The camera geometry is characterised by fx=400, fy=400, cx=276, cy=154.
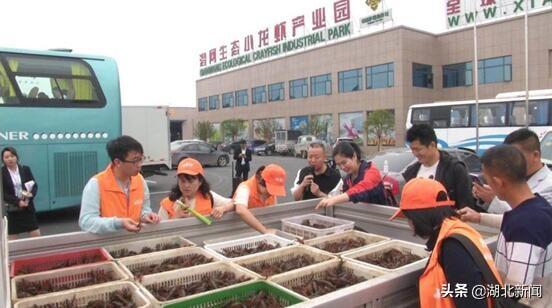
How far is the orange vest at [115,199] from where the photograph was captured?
9.48 feet

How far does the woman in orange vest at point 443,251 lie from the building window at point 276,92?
1666 inches

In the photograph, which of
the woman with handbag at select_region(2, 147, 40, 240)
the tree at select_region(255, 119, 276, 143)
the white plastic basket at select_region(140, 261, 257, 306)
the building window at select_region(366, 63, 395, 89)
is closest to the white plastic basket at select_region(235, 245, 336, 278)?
the white plastic basket at select_region(140, 261, 257, 306)

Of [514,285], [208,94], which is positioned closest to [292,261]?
[514,285]

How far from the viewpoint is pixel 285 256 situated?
2480 millimetres

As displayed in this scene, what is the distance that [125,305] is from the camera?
1.82 metres

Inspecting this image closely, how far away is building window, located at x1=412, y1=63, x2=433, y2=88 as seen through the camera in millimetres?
33281

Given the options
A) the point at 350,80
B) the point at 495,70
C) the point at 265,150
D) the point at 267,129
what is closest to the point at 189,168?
the point at 495,70

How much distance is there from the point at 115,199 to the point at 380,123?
103 feet

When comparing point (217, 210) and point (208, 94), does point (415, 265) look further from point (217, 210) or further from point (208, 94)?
point (208, 94)

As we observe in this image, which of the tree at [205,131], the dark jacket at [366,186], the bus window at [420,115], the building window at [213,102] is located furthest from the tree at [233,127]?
the dark jacket at [366,186]

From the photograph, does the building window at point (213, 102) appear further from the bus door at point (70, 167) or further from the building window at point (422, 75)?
the bus door at point (70, 167)

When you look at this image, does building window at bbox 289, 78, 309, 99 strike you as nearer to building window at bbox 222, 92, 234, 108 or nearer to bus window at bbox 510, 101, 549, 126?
building window at bbox 222, 92, 234, 108

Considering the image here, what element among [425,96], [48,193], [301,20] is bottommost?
[48,193]

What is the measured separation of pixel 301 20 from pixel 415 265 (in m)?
39.6
